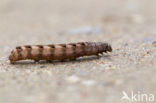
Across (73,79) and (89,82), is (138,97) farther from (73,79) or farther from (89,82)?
(73,79)

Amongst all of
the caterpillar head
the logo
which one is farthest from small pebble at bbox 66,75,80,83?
the caterpillar head

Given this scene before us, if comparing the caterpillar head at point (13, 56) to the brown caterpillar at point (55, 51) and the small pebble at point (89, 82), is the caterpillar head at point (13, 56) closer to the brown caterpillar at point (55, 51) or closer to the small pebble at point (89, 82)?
the brown caterpillar at point (55, 51)

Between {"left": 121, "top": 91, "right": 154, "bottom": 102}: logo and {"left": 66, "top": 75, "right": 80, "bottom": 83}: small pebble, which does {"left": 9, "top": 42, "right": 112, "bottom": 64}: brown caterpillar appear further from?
{"left": 121, "top": 91, "right": 154, "bottom": 102}: logo

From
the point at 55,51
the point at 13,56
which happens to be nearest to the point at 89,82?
the point at 55,51

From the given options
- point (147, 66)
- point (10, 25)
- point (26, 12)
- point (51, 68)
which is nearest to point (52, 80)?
point (51, 68)

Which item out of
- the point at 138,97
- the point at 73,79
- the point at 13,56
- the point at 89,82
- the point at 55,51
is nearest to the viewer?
the point at 138,97

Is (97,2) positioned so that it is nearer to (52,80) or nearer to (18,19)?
(18,19)
